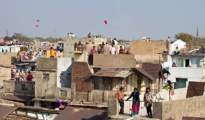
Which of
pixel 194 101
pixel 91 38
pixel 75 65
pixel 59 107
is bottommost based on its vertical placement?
pixel 59 107

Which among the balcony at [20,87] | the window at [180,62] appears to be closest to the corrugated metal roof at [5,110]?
the balcony at [20,87]

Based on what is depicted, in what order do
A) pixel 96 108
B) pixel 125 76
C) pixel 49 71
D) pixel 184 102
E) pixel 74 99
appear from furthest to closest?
pixel 49 71, pixel 74 99, pixel 125 76, pixel 96 108, pixel 184 102

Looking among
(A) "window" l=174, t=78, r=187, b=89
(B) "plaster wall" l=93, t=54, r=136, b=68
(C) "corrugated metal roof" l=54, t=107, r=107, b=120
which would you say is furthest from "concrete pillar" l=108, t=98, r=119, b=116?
(A) "window" l=174, t=78, r=187, b=89

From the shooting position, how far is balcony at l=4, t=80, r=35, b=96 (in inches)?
1006

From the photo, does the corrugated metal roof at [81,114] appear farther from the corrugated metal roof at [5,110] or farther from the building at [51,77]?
the building at [51,77]

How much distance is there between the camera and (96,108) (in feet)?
61.6

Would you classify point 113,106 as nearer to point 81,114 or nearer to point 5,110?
point 81,114

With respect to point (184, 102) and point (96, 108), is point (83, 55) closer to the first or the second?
point (96, 108)

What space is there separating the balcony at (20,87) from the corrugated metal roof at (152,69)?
28.3 ft

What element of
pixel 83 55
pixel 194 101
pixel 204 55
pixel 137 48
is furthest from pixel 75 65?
pixel 204 55

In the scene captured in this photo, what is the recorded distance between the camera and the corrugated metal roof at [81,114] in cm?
1759

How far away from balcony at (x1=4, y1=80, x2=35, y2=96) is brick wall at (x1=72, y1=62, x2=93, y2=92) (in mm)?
4756

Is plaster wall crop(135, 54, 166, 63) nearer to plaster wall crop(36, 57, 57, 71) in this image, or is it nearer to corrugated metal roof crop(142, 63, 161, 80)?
corrugated metal roof crop(142, 63, 161, 80)

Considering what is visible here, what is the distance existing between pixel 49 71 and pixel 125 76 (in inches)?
241
